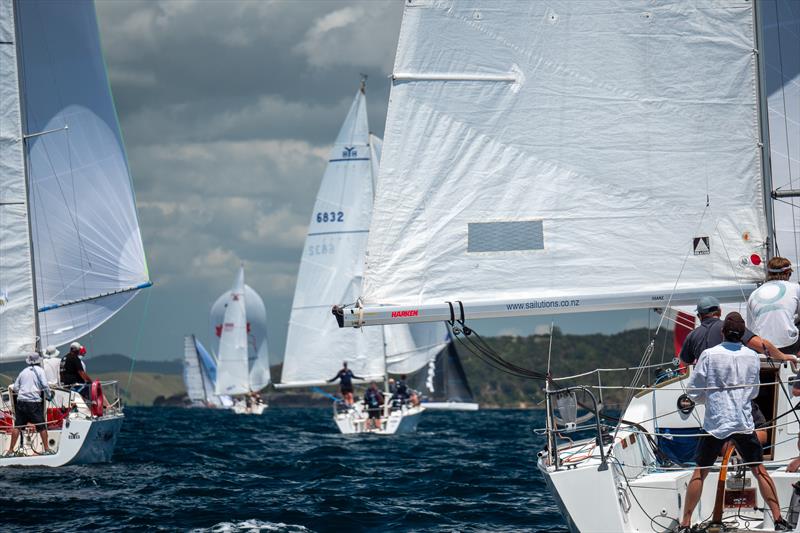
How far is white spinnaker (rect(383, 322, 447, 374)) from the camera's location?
37750 millimetres

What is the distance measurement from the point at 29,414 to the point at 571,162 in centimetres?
1051

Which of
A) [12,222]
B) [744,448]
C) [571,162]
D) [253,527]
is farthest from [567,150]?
[12,222]

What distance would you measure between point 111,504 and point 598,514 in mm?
7016

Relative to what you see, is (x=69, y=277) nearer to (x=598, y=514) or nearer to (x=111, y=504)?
(x=111, y=504)

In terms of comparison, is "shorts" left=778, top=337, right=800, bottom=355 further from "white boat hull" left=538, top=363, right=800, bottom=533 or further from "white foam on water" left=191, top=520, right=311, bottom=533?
"white foam on water" left=191, top=520, right=311, bottom=533

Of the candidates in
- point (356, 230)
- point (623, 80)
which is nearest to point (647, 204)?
point (623, 80)

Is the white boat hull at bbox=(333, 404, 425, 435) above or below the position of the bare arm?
below

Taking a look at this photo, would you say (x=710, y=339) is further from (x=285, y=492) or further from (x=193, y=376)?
(x=193, y=376)

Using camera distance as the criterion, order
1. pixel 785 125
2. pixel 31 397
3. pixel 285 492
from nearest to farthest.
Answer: pixel 785 125 → pixel 285 492 → pixel 31 397

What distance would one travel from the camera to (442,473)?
16.3 meters

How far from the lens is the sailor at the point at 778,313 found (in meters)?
8.49

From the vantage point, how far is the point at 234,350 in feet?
241

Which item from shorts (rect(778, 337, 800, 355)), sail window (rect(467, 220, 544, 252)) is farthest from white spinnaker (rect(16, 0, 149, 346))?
shorts (rect(778, 337, 800, 355))

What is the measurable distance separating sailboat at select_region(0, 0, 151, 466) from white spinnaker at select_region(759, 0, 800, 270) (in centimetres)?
1278
